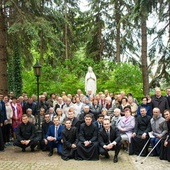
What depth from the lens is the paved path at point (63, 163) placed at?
7139mm

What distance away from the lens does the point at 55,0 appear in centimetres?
1305

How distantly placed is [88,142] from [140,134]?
1.80m

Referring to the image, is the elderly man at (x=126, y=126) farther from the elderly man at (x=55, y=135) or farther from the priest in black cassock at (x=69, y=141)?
the elderly man at (x=55, y=135)

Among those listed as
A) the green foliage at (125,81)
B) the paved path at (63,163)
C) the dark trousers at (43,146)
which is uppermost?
the green foliage at (125,81)

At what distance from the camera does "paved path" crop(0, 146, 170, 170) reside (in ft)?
23.4

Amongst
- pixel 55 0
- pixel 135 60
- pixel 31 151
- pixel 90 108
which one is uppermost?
Result: pixel 55 0

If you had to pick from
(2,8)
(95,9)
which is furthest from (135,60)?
(2,8)

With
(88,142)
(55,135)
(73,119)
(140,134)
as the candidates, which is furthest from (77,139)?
(140,134)

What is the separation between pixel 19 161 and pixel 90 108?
339 centimetres

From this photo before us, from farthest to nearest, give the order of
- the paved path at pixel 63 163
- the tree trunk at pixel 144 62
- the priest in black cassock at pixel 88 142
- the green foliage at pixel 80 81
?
the green foliage at pixel 80 81 < the tree trunk at pixel 144 62 < the priest in black cassock at pixel 88 142 < the paved path at pixel 63 163

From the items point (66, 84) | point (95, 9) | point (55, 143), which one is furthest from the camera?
point (95, 9)

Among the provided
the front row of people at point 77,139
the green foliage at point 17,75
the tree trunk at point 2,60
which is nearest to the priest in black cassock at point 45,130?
the front row of people at point 77,139

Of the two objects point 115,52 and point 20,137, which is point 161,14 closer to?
point 20,137

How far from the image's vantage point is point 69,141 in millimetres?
8508
